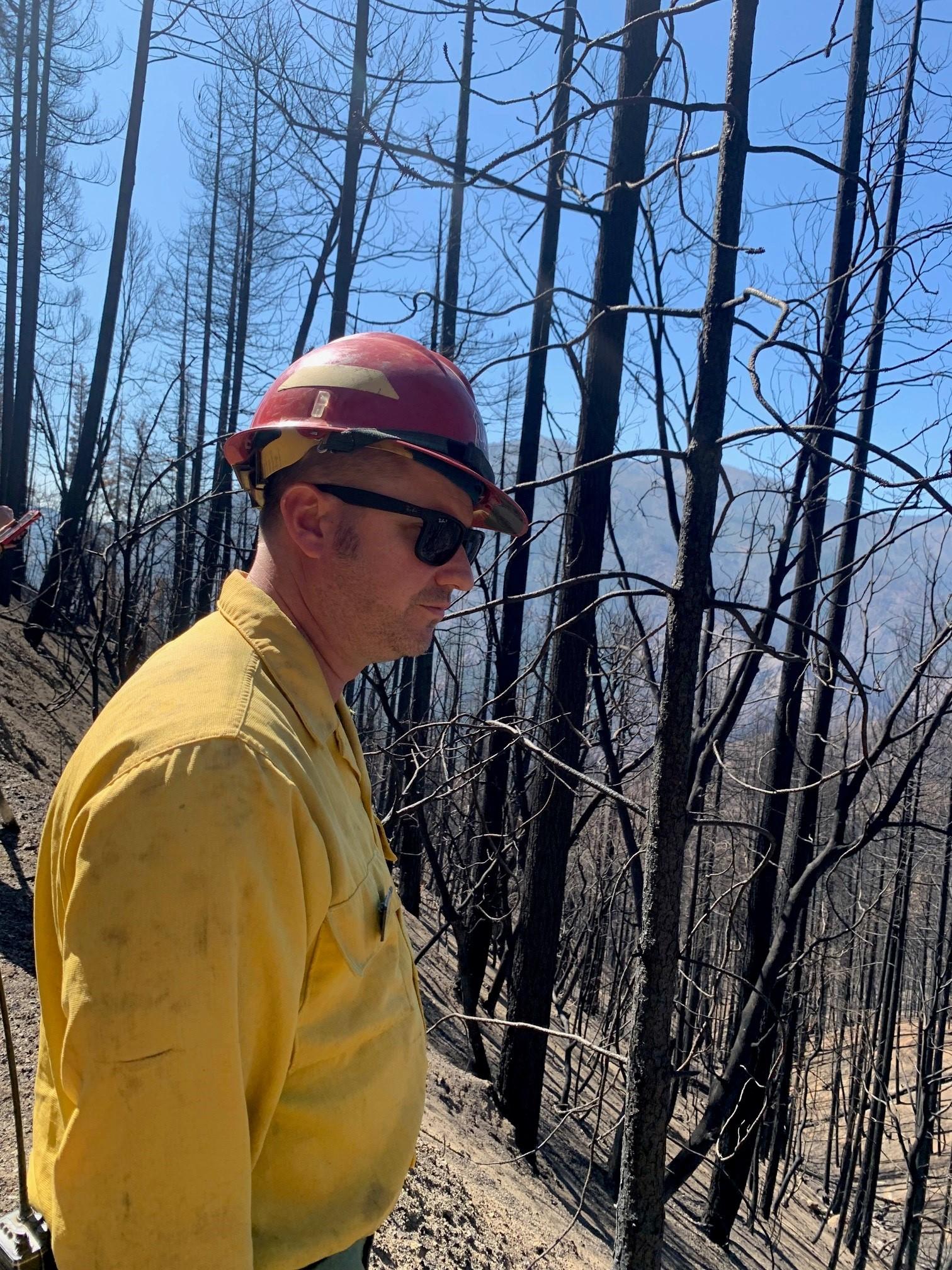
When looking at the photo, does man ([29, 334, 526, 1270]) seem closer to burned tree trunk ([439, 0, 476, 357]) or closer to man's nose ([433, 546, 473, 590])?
man's nose ([433, 546, 473, 590])

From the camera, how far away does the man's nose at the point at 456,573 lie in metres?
1.82

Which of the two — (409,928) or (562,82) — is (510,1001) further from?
(562,82)

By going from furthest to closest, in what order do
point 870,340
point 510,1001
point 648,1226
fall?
point 510,1001
point 870,340
point 648,1226

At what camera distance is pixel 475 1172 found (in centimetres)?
622

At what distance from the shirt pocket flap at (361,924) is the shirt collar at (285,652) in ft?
0.89

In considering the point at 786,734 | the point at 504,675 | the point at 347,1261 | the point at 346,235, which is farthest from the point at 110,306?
the point at 347,1261

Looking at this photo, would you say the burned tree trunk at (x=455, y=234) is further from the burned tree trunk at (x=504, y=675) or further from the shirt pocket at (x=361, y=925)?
the shirt pocket at (x=361, y=925)

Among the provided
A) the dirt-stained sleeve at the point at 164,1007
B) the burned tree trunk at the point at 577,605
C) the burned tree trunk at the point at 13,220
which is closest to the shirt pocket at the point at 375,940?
the dirt-stained sleeve at the point at 164,1007

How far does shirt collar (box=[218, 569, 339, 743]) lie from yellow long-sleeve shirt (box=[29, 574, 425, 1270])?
1cm

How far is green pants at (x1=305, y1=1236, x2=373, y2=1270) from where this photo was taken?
1489mm

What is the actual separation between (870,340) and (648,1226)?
5.38 m

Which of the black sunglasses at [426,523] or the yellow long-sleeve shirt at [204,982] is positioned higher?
the black sunglasses at [426,523]

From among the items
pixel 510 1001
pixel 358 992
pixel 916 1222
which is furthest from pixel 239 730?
pixel 916 1222

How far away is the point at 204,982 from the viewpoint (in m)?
1.15
